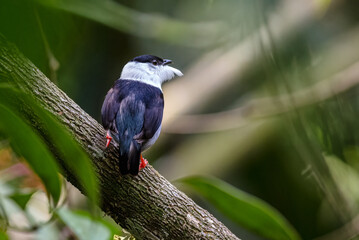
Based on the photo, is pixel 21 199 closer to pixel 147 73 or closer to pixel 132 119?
pixel 132 119

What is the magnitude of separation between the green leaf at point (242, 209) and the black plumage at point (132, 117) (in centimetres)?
38

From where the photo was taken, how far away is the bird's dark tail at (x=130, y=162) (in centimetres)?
226

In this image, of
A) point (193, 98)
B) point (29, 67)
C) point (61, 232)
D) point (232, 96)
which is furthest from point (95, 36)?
point (29, 67)

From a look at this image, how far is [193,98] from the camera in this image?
19.7 feet

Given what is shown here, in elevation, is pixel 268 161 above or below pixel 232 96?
below

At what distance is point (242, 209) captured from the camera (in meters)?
2.08

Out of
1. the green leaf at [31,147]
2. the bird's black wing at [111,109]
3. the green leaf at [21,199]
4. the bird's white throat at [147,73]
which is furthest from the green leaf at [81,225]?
the bird's white throat at [147,73]

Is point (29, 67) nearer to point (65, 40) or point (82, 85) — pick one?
point (65, 40)

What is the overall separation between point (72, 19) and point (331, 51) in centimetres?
535

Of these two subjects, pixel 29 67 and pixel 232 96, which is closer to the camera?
pixel 29 67

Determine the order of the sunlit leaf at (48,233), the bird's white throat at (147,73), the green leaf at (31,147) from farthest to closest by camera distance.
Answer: the bird's white throat at (147,73) < the sunlit leaf at (48,233) < the green leaf at (31,147)

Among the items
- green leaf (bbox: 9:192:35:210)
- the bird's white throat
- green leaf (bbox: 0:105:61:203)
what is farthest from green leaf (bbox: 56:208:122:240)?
the bird's white throat

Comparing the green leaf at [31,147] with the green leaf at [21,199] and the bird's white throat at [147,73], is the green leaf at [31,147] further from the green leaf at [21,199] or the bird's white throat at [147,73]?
the bird's white throat at [147,73]

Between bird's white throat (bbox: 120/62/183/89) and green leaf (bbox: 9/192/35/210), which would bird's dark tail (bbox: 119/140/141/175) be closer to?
green leaf (bbox: 9/192/35/210)
